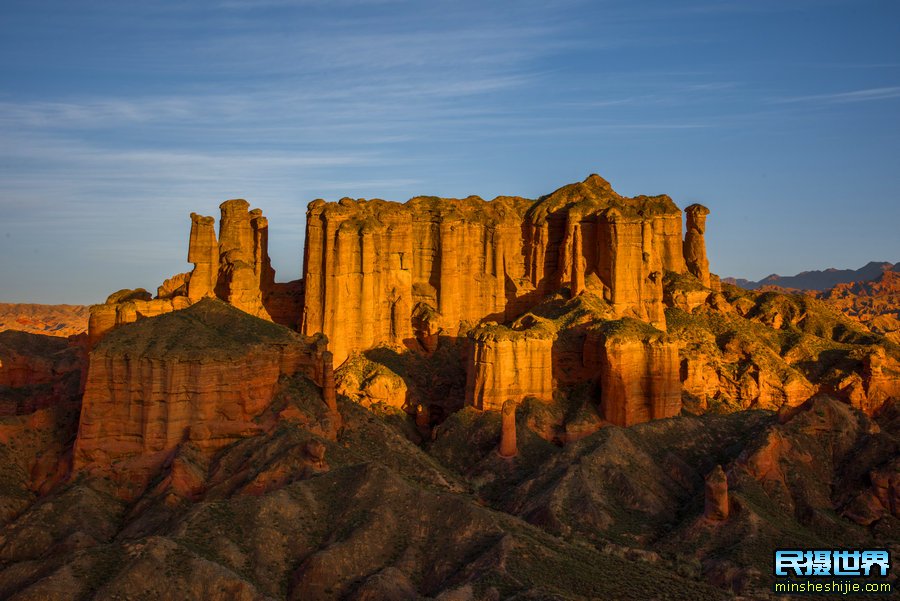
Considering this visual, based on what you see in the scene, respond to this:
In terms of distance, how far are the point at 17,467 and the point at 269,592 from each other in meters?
22.9

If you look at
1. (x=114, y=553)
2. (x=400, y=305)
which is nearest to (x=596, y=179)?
(x=400, y=305)

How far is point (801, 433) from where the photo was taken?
2805 inches

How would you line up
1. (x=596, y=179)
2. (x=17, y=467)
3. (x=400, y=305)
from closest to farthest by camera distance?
(x=17, y=467)
(x=400, y=305)
(x=596, y=179)

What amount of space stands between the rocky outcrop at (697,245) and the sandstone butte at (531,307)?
199 millimetres

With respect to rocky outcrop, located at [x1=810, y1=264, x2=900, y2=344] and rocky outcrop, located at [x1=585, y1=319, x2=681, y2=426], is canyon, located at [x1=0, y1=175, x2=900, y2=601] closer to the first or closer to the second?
rocky outcrop, located at [x1=585, y1=319, x2=681, y2=426]

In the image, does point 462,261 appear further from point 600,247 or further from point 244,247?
point 244,247

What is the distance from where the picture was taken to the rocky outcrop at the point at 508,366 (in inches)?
3164

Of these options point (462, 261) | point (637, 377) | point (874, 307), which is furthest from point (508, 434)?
point (874, 307)

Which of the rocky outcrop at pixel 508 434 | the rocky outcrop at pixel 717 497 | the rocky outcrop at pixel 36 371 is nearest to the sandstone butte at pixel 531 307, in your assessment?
the rocky outcrop at pixel 508 434

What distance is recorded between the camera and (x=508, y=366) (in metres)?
80.6

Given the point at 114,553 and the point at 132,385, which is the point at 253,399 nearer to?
the point at 132,385

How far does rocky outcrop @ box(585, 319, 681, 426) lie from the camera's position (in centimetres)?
7969

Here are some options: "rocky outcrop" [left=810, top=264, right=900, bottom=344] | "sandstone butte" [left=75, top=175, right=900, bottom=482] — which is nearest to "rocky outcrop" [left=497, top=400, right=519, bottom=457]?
"sandstone butte" [left=75, top=175, right=900, bottom=482]

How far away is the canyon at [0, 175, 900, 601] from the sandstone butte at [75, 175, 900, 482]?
0.89 ft
